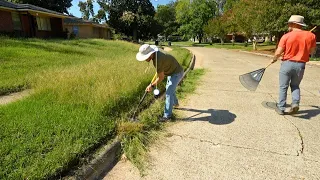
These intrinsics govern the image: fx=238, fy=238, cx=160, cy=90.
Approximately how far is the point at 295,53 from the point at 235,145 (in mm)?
2296

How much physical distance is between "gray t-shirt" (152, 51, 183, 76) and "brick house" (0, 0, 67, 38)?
20.0 meters

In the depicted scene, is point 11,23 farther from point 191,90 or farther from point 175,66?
point 175,66

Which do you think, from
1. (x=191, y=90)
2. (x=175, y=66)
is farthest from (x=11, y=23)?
(x=175, y=66)

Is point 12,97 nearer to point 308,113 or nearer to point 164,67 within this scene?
point 164,67

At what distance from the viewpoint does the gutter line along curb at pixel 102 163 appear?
2797 millimetres

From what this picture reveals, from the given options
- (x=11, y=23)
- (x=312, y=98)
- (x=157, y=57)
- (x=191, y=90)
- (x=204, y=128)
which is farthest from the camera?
(x=11, y=23)

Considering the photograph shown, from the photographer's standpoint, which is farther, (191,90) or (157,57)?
(191,90)

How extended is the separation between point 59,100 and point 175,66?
235 cm

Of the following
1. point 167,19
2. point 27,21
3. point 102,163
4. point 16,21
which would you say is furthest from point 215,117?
point 167,19

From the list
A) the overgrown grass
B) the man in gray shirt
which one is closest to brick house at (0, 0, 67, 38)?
the overgrown grass

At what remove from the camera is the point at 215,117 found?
4.87m

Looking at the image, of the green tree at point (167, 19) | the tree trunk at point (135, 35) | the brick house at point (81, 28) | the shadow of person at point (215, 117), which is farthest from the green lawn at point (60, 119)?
the green tree at point (167, 19)

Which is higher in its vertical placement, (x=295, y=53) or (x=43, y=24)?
(x=43, y=24)

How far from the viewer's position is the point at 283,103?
4.88 meters
